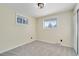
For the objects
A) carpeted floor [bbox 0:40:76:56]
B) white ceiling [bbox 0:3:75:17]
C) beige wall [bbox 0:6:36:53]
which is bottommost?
carpeted floor [bbox 0:40:76:56]

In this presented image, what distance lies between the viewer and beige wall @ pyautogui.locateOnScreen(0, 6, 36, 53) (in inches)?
86.8

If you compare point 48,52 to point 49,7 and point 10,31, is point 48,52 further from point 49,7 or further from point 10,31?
point 10,31

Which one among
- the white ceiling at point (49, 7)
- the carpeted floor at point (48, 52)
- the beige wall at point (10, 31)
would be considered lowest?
A: the carpeted floor at point (48, 52)

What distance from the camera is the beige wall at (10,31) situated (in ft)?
7.23

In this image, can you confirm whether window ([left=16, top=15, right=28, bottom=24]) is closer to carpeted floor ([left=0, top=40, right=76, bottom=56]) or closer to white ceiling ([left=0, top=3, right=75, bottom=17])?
white ceiling ([left=0, top=3, right=75, bottom=17])

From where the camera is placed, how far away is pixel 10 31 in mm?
2469

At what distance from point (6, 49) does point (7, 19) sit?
3.25ft

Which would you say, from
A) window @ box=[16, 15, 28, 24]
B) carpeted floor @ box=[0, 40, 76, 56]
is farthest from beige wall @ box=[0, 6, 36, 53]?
carpeted floor @ box=[0, 40, 76, 56]

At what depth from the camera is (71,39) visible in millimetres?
1426

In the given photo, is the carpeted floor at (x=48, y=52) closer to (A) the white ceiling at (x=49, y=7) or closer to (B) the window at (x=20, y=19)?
(A) the white ceiling at (x=49, y=7)

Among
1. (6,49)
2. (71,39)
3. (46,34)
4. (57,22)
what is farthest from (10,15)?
(71,39)

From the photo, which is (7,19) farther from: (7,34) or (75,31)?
(75,31)

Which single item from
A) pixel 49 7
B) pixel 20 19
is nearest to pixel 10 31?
pixel 20 19

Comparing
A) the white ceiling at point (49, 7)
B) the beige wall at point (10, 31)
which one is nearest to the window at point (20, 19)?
the beige wall at point (10, 31)
